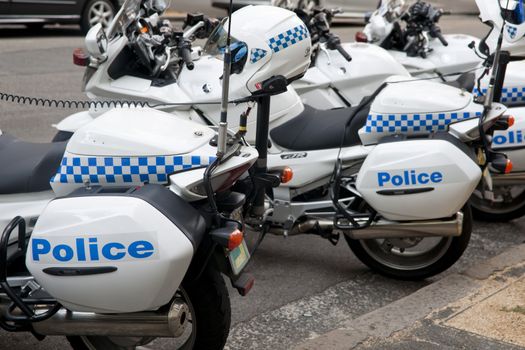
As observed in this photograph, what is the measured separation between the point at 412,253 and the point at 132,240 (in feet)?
7.58

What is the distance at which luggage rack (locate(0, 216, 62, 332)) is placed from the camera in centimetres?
337

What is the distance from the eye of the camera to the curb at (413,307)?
3980 mm

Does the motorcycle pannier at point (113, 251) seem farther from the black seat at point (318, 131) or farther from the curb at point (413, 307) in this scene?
the black seat at point (318, 131)

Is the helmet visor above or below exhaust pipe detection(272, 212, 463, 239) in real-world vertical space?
above

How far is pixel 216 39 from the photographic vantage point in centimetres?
446

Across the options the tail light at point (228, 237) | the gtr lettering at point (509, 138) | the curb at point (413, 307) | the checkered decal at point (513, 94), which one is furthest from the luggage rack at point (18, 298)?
the checkered decal at point (513, 94)

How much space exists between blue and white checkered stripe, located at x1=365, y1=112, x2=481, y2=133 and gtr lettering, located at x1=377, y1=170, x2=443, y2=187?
1.22 ft

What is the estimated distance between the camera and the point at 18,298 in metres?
3.39

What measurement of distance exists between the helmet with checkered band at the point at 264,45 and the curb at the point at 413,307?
4.16ft

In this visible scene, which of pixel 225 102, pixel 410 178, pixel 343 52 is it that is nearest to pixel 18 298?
pixel 225 102

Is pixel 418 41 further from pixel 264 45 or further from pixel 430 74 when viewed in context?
pixel 264 45

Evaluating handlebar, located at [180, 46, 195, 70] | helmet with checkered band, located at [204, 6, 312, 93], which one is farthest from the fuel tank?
handlebar, located at [180, 46, 195, 70]

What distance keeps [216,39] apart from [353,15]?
13.3 meters

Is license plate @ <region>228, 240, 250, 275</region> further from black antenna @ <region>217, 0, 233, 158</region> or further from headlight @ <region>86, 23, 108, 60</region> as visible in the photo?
headlight @ <region>86, 23, 108, 60</region>
